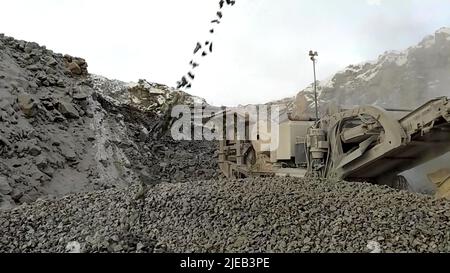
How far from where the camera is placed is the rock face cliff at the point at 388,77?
87.9 feet

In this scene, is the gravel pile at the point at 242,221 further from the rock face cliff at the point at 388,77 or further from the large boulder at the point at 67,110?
the rock face cliff at the point at 388,77

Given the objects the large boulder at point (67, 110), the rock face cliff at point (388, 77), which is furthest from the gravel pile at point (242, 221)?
the rock face cliff at point (388, 77)

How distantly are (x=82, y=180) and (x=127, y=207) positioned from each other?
18.2ft

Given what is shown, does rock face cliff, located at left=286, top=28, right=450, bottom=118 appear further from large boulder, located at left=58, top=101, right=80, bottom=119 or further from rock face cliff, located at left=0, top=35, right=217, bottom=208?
large boulder, located at left=58, top=101, right=80, bottom=119

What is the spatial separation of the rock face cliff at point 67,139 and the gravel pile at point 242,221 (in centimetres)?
267

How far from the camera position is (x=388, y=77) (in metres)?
31.8

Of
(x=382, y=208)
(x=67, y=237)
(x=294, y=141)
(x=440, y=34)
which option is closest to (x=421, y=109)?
(x=382, y=208)

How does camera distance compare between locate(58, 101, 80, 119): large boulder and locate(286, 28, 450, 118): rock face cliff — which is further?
locate(286, 28, 450, 118): rock face cliff

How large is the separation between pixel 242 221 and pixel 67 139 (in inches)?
313

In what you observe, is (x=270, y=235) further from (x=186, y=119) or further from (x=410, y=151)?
(x=186, y=119)

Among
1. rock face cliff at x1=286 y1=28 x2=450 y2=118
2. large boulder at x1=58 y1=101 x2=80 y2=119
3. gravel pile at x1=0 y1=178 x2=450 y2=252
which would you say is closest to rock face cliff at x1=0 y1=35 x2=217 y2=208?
large boulder at x1=58 y1=101 x2=80 y2=119

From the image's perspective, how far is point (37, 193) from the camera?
342 inches

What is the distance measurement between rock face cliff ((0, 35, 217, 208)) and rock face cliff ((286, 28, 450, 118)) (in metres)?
12.2

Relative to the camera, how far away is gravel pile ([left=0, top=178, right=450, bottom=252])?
3.65 metres
